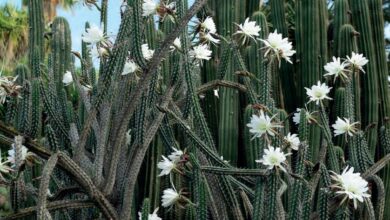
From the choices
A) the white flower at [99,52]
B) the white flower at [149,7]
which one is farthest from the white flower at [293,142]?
the white flower at [99,52]

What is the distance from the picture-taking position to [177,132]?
5016 mm

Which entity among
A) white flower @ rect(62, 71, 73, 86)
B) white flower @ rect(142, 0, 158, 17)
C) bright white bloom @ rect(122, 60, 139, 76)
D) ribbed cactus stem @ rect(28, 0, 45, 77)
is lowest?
bright white bloom @ rect(122, 60, 139, 76)

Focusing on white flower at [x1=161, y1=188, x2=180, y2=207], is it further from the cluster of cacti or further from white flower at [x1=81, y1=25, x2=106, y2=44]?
white flower at [x1=81, y1=25, x2=106, y2=44]

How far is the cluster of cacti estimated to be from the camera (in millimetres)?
3680

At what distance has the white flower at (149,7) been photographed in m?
4.14

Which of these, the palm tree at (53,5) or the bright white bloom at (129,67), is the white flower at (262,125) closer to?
the bright white bloom at (129,67)

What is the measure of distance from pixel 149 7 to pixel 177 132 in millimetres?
1124

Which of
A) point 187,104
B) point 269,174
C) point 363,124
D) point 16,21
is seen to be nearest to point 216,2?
point 363,124

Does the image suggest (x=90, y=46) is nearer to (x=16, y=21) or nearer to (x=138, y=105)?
(x=138, y=105)

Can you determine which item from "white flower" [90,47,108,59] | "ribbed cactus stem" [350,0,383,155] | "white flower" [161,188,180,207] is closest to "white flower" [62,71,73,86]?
"white flower" [90,47,108,59]

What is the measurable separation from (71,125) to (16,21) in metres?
12.2

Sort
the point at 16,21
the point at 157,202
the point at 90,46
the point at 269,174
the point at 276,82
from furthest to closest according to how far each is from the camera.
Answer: the point at 16,21 → the point at 276,82 → the point at 157,202 → the point at 90,46 → the point at 269,174

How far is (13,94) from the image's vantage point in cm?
403

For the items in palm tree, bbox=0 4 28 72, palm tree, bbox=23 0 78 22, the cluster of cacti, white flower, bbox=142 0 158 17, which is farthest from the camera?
palm tree, bbox=23 0 78 22
